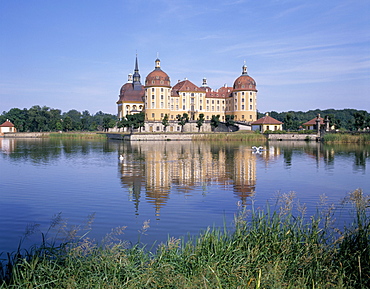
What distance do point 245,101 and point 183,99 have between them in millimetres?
13888

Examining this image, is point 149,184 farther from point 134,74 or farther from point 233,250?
point 134,74

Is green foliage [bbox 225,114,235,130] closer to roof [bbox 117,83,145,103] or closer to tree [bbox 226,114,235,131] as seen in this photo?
tree [bbox 226,114,235,131]

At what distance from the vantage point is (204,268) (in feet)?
19.5

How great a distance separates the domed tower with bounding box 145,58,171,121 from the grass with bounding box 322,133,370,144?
34.9 meters

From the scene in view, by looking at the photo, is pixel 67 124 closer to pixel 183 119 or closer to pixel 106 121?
pixel 106 121

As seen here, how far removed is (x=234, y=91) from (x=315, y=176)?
66773 millimetres

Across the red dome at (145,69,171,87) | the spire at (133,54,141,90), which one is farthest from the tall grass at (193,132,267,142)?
the spire at (133,54,141,90)

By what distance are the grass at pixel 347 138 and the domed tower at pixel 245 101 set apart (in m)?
26.0

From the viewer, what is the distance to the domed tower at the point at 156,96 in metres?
81.4

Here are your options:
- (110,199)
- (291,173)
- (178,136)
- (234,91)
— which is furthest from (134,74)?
(110,199)

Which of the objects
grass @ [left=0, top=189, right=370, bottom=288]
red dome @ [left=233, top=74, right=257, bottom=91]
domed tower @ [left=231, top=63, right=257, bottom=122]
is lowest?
grass @ [left=0, top=189, right=370, bottom=288]

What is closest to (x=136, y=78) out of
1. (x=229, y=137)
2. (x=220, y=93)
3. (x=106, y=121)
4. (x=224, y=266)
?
(x=106, y=121)

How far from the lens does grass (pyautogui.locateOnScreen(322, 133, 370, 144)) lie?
56547 millimetres

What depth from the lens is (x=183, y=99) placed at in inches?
3403
